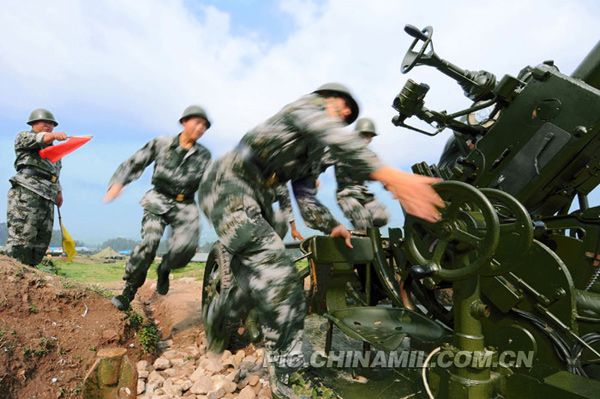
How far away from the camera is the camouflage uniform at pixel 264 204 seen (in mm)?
2727

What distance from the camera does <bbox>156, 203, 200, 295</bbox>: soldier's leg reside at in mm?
4539

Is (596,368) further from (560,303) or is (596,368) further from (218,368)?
(218,368)

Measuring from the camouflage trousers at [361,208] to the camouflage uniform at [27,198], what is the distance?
3445 millimetres

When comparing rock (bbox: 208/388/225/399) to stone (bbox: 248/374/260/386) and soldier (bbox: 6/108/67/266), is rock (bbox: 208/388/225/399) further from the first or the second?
soldier (bbox: 6/108/67/266)

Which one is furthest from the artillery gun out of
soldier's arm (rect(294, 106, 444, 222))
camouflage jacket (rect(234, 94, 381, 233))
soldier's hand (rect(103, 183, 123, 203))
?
soldier's hand (rect(103, 183, 123, 203))

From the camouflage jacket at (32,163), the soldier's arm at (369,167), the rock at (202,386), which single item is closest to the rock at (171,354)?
the rock at (202,386)

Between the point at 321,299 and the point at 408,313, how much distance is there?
0.66m

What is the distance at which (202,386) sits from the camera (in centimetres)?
328

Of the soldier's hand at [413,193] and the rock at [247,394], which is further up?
the soldier's hand at [413,193]

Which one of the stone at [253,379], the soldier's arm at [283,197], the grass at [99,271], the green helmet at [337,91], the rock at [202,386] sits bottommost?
the grass at [99,271]

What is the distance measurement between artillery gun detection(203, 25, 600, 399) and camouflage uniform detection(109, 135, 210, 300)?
416 millimetres

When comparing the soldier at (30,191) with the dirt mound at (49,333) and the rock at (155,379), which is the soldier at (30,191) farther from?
the rock at (155,379)

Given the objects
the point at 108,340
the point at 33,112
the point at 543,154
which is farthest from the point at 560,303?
the point at 33,112

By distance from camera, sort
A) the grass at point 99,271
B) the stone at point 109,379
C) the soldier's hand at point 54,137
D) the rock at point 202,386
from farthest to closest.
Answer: the grass at point 99,271 < the soldier's hand at point 54,137 < the rock at point 202,386 < the stone at point 109,379
